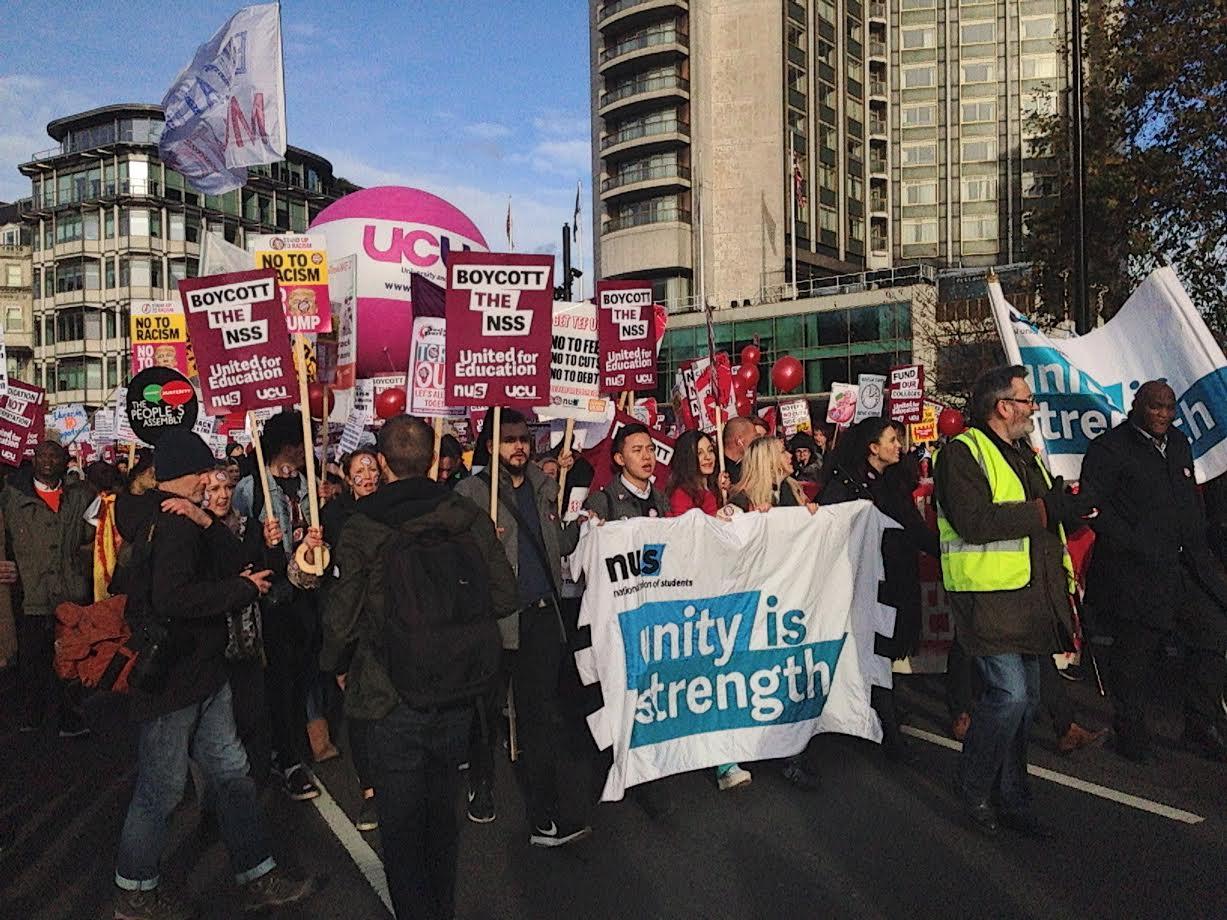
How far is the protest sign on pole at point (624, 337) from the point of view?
909cm

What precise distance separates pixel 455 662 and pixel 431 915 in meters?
0.87

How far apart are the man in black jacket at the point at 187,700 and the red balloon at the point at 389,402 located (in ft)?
32.0

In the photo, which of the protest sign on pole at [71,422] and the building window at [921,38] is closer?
the protest sign on pole at [71,422]

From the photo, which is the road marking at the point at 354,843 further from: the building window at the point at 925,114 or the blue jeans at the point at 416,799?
the building window at the point at 925,114

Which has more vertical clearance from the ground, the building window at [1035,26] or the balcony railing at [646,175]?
the building window at [1035,26]

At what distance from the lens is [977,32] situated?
70.5 metres

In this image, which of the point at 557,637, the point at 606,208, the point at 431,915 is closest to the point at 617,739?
the point at 557,637

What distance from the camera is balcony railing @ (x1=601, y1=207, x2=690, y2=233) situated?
2378 inches

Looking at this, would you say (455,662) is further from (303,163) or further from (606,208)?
(303,163)

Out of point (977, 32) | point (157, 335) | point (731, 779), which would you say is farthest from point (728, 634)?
point (977, 32)

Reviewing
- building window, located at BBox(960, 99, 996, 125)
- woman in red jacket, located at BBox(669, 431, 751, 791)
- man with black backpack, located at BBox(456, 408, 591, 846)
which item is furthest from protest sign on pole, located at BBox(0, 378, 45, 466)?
building window, located at BBox(960, 99, 996, 125)

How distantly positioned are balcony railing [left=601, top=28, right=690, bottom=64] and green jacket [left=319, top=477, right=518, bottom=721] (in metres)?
61.0

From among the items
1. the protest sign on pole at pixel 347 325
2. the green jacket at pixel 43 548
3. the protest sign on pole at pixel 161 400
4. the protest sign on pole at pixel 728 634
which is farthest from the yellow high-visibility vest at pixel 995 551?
the protest sign on pole at pixel 161 400

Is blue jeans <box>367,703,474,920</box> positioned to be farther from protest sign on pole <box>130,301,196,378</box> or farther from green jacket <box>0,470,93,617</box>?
protest sign on pole <box>130,301,196,378</box>
